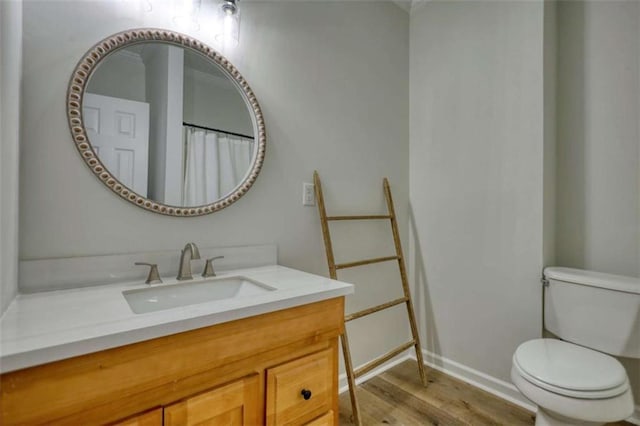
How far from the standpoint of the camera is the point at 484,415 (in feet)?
5.20

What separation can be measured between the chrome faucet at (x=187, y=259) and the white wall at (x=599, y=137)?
1920 mm

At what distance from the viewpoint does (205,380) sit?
0.78 metres

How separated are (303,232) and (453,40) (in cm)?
157

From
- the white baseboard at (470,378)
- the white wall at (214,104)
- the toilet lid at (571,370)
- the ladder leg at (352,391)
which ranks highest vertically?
the white wall at (214,104)

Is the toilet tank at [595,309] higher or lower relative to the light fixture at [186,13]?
lower

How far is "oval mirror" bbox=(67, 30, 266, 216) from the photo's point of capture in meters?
1.07

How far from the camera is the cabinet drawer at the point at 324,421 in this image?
99 cm

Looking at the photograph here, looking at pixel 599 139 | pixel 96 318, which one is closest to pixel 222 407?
pixel 96 318

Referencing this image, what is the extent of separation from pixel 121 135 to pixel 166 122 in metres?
0.17

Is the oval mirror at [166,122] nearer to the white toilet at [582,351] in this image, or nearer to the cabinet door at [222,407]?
the cabinet door at [222,407]

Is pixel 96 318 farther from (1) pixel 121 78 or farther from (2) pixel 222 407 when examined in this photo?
(1) pixel 121 78

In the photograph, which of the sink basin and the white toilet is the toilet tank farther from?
the sink basin

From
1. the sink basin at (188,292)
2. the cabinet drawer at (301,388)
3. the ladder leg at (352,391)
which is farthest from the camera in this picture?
the ladder leg at (352,391)

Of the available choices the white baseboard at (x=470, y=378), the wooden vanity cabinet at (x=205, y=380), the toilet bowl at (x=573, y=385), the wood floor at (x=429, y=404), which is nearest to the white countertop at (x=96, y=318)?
the wooden vanity cabinet at (x=205, y=380)
